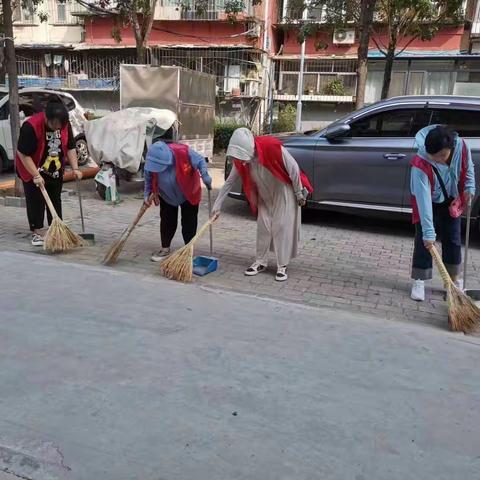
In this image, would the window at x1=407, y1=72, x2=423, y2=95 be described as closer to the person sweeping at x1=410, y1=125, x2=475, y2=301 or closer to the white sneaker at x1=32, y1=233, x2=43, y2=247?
the person sweeping at x1=410, y1=125, x2=475, y2=301

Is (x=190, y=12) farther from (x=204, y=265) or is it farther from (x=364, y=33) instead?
(x=204, y=265)

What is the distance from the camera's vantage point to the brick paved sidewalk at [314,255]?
4.70 meters

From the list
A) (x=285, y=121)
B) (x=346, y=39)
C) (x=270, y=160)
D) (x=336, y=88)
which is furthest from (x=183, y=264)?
(x=346, y=39)

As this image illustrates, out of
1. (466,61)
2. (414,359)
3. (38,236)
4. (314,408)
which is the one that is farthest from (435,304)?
(466,61)

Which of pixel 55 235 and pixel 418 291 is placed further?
pixel 55 235

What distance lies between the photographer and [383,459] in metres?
2.51

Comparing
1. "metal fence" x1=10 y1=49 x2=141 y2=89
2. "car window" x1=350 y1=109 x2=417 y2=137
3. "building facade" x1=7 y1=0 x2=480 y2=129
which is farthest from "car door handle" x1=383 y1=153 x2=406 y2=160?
"metal fence" x1=10 y1=49 x2=141 y2=89

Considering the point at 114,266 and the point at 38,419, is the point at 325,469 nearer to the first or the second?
the point at 38,419

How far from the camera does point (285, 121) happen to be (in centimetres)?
2062

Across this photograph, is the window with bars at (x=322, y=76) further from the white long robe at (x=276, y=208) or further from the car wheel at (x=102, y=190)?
the white long robe at (x=276, y=208)

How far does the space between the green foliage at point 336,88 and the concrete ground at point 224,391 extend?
60.2 ft

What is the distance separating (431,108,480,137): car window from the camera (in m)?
6.41

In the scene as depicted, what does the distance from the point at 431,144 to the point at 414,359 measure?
1669 millimetres

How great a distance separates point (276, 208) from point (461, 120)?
9.52 ft
